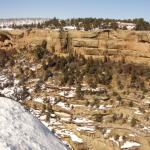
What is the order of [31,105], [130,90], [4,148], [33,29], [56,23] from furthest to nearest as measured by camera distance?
[56,23] < [33,29] < [130,90] < [31,105] < [4,148]

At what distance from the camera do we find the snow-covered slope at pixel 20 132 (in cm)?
987

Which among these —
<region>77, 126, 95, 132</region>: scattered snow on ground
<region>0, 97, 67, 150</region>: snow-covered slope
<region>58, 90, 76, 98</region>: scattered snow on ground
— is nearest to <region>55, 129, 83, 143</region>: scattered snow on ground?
<region>77, 126, 95, 132</region>: scattered snow on ground

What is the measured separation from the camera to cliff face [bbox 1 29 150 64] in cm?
4525

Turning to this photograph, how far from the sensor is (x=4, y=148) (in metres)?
9.32

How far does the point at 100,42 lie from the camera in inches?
1848

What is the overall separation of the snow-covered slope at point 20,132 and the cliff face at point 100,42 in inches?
1352

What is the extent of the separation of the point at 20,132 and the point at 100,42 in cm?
3701

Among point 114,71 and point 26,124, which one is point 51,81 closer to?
point 114,71

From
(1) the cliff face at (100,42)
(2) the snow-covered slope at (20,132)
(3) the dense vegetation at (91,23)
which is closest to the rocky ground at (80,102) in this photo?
(1) the cliff face at (100,42)

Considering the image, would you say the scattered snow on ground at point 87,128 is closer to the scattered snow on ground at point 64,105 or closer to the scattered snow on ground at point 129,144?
the scattered snow on ground at point 129,144

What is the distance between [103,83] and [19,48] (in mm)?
15245

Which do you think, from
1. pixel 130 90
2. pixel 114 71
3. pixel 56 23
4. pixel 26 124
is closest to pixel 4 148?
pixel 26 124

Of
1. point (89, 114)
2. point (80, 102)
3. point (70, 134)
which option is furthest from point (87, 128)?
point (80, 102)

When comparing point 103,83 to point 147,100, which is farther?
point 103,83
